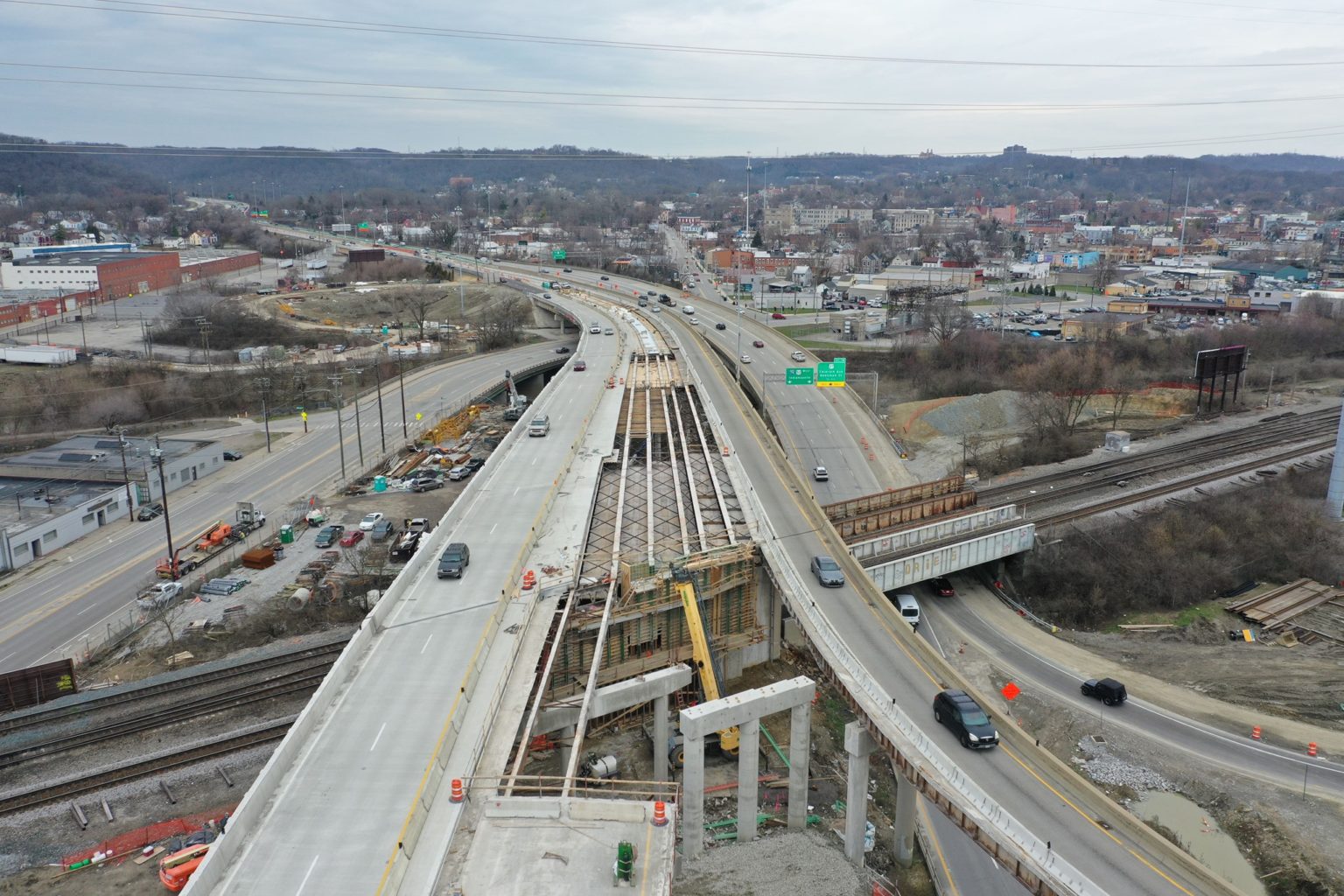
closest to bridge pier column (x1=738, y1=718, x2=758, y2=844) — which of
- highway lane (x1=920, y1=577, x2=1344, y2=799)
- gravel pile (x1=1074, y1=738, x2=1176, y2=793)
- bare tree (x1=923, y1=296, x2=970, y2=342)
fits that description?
gravel pile (x1=1074, y1=738, x2=1176, y2=793)

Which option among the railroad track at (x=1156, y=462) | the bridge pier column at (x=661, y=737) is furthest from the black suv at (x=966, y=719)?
the railroad track at (x=1156, y=462)

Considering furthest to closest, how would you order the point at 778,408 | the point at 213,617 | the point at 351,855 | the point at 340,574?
the point at 778,408 < the point at 340,574 < the point at 213,617 < the point at 351,855

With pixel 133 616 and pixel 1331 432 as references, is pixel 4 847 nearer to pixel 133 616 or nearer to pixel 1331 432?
pixel 133 616

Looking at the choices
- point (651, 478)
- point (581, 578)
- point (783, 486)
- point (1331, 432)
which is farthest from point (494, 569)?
point (1331, 432)

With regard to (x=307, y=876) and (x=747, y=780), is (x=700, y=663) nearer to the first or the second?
(x=747, y=780)

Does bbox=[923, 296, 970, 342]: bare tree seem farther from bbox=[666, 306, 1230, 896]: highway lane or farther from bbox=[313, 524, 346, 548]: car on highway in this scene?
bbox=[313, 524, 346, 548]: car on highway

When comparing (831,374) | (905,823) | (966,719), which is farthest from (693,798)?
(831,374)
